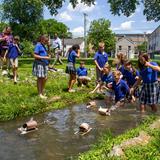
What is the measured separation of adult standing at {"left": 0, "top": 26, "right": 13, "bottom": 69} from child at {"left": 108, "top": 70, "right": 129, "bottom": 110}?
20.6ft

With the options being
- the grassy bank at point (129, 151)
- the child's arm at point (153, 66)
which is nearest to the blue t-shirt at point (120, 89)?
the child's arm at point (153, 66)

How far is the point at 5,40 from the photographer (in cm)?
1825

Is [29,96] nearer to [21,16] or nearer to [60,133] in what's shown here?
[60,133]

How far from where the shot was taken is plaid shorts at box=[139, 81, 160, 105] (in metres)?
11.3

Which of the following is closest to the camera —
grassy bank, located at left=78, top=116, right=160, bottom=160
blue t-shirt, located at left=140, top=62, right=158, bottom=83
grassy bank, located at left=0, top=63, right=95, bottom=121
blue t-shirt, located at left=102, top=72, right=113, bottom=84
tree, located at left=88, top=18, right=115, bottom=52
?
grassy bank, located at left=78, top=116, right=160, bottom=160

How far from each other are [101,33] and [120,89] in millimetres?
76616

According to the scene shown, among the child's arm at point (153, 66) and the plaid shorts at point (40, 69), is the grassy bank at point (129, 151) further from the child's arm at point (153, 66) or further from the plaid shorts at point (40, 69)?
the plaid shorts at point (40, 69)

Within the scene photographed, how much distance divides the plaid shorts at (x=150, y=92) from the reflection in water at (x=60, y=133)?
2.03ft

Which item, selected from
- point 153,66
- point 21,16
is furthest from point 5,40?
point 21,16

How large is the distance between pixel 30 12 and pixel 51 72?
88.7 feet

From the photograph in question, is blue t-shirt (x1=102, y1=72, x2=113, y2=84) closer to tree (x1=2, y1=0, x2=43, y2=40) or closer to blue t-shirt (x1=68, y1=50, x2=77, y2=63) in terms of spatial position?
blue t-shirt (x1=68, y1=50, x2=77, y2=63)

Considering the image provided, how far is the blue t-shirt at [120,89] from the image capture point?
41.4ft

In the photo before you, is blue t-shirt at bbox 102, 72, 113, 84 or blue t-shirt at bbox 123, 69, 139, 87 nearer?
blue t-shirt at bbox 123, 69, 139, 87

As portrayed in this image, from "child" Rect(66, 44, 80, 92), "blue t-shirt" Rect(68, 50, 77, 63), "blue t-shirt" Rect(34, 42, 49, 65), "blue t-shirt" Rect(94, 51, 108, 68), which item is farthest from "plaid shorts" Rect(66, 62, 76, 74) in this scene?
"blue t-shirt" Rect(34, 42, 49, 65)
